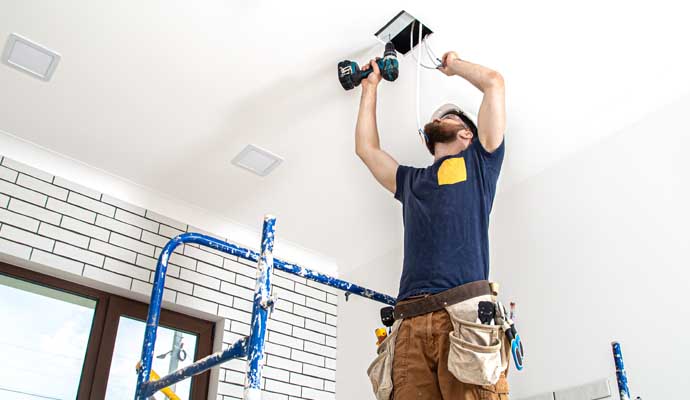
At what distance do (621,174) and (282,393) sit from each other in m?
2.14

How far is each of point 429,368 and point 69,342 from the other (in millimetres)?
2016

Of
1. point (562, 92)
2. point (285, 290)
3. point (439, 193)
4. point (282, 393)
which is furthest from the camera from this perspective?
point (285, 290)

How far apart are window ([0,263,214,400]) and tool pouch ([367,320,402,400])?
161 cm

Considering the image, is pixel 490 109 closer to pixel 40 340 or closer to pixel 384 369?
pixel 384 369

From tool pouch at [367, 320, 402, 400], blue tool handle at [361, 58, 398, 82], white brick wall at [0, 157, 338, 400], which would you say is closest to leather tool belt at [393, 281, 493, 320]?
tool pouch at [367, 320, 402, 400]

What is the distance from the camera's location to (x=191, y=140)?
127 inches

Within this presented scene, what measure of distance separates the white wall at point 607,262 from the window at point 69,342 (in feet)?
5.94

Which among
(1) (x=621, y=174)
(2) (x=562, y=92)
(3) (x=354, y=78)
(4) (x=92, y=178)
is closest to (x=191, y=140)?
(4) (x=92, y=178)

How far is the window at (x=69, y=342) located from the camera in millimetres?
2957

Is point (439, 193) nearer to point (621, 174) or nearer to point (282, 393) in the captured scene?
point (621, 174)

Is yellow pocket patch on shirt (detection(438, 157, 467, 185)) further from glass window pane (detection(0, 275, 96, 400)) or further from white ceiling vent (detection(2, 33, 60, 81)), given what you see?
glass window pane (detection(0, 275, 96, 400))

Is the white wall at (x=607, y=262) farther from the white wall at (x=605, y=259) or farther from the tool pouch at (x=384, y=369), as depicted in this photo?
the tool pouch at (x=384, y=369)

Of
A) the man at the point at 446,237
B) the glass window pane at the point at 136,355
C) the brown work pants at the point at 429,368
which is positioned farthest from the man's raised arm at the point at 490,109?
the glass window pane at the point at 136,355

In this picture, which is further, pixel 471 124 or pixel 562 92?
pixel 562 92
